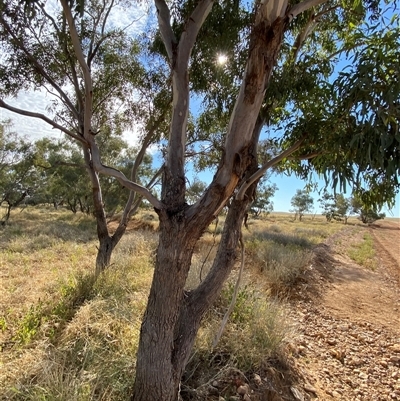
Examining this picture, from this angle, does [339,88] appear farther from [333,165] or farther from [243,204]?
[243,204]

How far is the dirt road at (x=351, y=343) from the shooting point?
3080 millimetres

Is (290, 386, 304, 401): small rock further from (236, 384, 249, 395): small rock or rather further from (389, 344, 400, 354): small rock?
(389, 344, 400, 354): small rock

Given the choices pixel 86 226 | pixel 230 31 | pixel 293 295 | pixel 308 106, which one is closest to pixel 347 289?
pixel 293 295

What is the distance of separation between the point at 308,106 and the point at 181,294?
1.93m

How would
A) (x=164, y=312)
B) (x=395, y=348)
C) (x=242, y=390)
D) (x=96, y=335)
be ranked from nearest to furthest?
(x=164, y=312) < (x=242, y=390) < (x=96, y=335) < (x=395, y=348)

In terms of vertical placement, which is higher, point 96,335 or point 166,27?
point 166,27

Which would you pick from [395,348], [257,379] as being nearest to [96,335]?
[257,379]

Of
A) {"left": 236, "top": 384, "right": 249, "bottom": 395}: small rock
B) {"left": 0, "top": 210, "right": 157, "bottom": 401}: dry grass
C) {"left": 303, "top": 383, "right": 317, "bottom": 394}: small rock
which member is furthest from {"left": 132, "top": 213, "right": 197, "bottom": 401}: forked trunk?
{"left": 303, "top": 383, "right": 317, "bottom": 394}: small rock

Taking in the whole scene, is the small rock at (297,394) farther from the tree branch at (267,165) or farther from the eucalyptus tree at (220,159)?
the tree branch at (267,165)

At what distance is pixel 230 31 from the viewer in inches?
122

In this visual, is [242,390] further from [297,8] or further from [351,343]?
[297,8]

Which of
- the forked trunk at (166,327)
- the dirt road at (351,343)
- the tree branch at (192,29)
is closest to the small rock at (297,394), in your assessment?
the dirt road at (351,343)

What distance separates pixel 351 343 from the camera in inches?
164

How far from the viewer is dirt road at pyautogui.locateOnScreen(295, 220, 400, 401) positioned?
308cm
